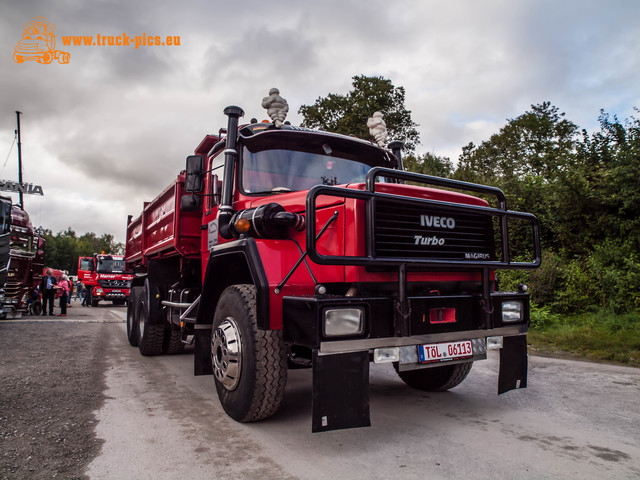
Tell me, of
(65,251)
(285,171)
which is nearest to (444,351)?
(285,171)

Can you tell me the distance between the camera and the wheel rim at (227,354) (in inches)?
148

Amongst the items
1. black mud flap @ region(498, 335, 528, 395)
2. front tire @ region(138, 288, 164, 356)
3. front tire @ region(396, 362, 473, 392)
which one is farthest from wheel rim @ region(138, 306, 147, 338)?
black mud flap @ region(498, 335, 528, 395)

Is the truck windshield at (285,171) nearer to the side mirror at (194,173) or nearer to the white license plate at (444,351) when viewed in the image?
the side mirror at (194,173)

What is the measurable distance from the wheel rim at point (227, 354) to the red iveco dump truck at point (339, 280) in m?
0.01

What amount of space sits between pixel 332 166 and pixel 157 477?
3148 millimetres

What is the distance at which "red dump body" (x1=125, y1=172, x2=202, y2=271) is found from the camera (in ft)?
20.0

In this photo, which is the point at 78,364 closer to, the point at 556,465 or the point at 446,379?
the point at 446,379

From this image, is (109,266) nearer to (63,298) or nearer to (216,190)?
(63,298)

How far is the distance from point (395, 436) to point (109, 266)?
23.5m

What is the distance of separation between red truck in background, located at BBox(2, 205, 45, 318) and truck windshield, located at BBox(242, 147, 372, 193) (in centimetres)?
1211

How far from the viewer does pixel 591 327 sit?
329 inches

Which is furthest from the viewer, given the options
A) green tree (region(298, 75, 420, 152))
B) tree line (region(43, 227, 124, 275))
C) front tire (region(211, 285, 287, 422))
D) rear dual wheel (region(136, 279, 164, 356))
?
tree line (region(43, 227, 124, 275))

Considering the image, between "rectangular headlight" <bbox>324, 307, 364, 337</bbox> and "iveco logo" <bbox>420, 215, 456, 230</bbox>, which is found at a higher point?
"iveco logo" <bbox>420, 215, 456, 230</bbox>

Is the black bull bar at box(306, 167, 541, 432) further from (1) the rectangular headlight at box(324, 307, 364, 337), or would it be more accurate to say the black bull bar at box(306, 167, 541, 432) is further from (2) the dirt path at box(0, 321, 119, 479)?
(2) the dirt path at box(0, 321, 119, 479)
